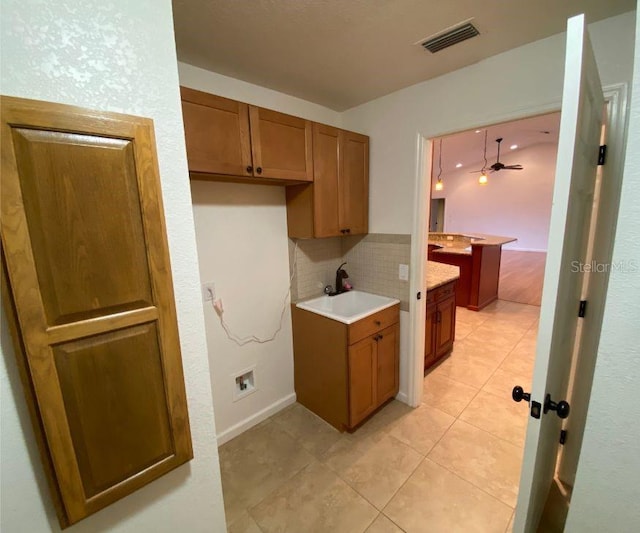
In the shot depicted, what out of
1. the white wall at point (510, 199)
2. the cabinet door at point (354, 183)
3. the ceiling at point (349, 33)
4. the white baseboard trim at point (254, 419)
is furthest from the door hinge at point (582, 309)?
the white wall at point (510, 199)

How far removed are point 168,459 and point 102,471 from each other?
170mm

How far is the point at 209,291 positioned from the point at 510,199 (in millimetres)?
10516

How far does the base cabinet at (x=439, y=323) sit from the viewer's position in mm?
2664

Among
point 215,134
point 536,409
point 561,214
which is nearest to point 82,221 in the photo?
point 215,134

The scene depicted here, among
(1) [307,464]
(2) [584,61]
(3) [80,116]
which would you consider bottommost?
(1) [307,464]

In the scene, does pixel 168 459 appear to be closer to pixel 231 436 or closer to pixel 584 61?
pixel 231 436

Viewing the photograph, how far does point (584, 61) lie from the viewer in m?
0.74

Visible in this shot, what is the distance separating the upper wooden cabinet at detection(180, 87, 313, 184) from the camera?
4.61 feet

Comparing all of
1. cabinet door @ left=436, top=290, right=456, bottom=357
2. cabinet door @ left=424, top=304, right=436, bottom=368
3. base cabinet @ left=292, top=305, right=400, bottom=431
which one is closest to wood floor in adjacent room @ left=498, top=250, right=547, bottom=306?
cabinet door @ left=436, top=290, right=456, bottom=357

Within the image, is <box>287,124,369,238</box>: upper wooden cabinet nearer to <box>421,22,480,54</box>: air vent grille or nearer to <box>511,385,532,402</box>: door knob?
<box>421,22,480,54</box>: air vent grille

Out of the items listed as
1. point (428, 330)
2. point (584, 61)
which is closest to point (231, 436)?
point (428, 330)

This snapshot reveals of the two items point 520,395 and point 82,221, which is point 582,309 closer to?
point 520,395

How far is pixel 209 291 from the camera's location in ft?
6.17

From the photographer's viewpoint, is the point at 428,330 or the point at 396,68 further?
the point at 428,330
